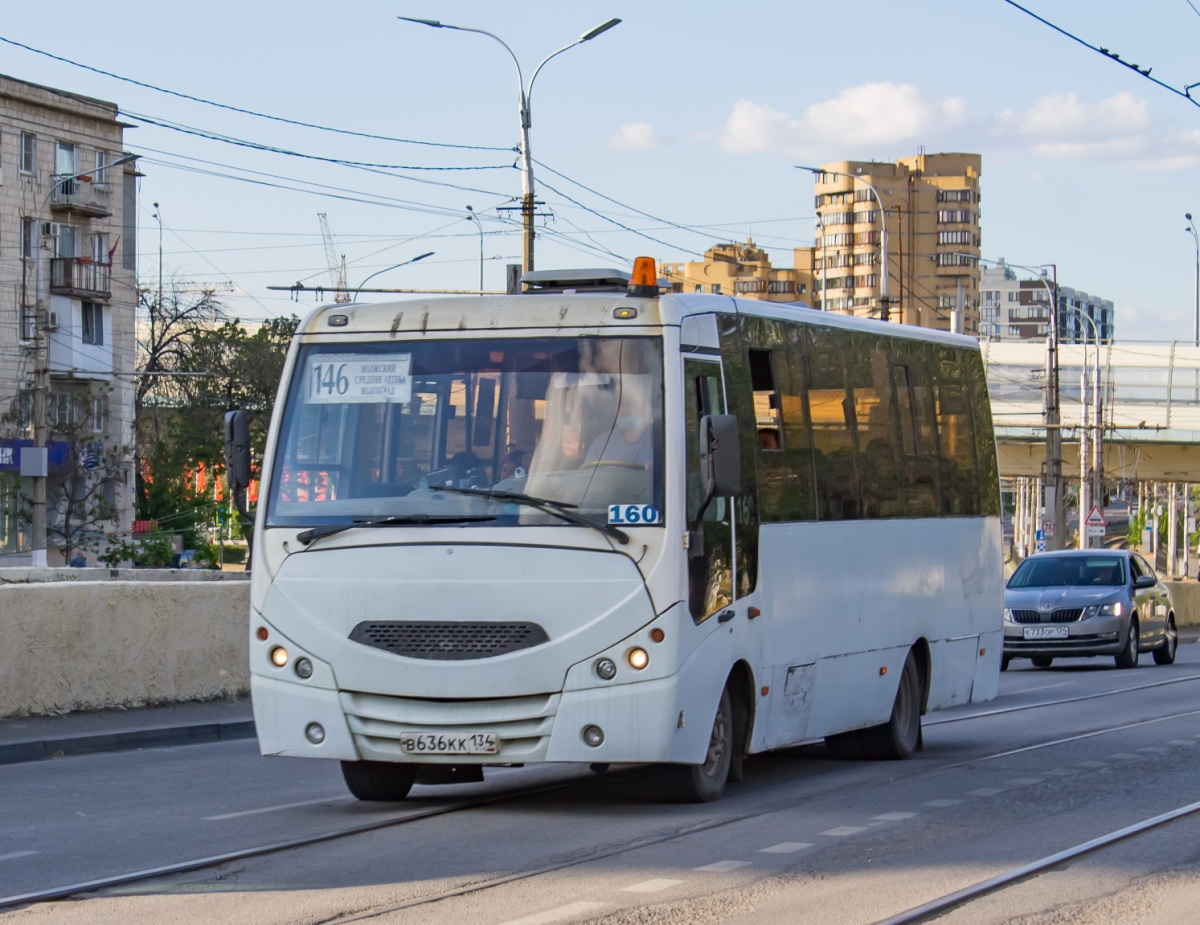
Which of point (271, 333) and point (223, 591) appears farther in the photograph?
point (271, 333)

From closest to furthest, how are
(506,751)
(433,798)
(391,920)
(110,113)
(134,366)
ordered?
(391,920)
(506,751)
(433,798)
(110,113)
(134,366)

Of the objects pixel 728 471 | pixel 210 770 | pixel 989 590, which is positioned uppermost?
pixel 728 471

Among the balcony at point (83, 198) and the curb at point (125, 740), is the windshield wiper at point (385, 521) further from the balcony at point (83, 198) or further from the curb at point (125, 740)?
the balcony at point (83, 198)

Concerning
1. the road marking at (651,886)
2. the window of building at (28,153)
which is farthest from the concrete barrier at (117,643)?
the window of building at (28,153)

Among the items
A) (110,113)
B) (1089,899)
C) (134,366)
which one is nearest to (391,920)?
(1089,899)

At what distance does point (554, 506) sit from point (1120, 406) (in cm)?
5273

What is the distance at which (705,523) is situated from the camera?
960 cm

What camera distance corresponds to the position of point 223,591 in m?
16.8

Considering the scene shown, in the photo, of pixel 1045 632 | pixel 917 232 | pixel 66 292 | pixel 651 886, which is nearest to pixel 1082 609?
pixel 1045 632

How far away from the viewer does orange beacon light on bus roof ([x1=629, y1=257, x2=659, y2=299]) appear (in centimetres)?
974

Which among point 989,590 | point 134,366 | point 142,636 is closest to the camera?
point 989,590

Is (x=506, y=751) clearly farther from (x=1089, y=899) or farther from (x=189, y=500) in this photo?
(x=189, y=500)

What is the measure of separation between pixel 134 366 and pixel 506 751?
66.5m

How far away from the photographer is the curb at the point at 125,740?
13.2 m
